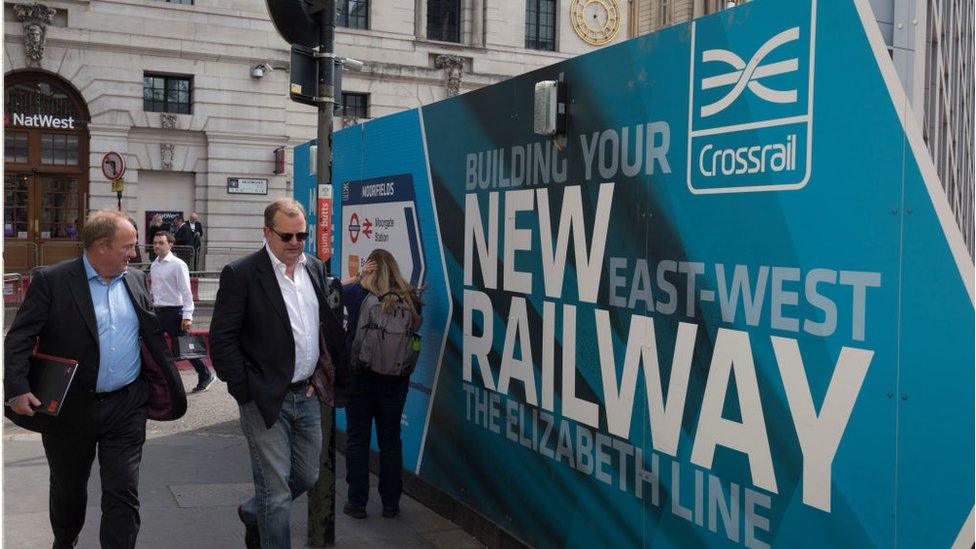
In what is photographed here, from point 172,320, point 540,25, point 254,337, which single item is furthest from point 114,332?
point 540,25

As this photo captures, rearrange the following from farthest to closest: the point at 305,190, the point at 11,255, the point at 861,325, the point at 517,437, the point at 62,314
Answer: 1. the point at 11,255
2. the point at 305,190
3. the point at 517,437
4. the point at 62,314
5. the point at 861,325

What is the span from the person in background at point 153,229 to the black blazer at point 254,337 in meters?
23.9

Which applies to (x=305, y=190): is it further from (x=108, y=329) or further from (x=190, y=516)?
(x=108, y=329)

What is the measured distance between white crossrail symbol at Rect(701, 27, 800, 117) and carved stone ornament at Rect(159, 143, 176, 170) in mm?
28452

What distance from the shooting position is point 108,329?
16.6 feet

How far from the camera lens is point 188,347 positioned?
1150 cm

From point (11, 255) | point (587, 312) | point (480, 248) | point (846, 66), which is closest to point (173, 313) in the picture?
point (480, 248)

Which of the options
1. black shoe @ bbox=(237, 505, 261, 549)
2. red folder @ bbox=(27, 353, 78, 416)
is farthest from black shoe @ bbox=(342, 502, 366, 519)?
red folder @ bbox=(27, 353, 78, 416)

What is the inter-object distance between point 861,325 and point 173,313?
9.40 meters

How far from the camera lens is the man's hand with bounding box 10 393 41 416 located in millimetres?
4840

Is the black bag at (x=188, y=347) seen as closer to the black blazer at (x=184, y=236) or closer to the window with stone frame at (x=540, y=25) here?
the black blazer at (x=184, y=236)

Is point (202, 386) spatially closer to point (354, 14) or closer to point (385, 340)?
point (385, 340)

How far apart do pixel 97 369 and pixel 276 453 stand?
3.20 ft

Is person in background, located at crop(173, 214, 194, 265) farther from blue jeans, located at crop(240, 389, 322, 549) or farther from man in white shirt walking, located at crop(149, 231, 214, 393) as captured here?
blue jeans, located at crop(240, 389, 322, 549)
